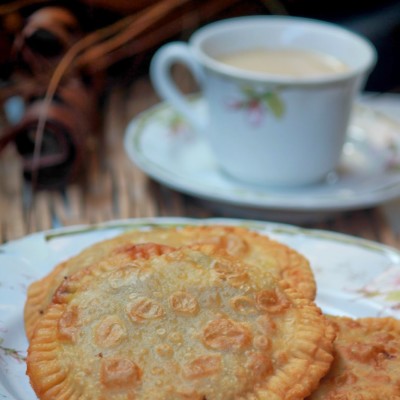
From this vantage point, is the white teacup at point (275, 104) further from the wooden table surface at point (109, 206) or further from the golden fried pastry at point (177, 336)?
the golden fried pastry at point (177, 336)

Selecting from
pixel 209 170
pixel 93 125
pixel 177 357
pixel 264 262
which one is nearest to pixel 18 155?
pixel 93 125

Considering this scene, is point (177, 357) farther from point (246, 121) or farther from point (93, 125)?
point (93, 125)

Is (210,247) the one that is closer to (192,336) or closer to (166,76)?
(192,336)

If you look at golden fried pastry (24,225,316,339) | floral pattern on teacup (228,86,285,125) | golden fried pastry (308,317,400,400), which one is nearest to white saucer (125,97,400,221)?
floral pattern on teacup (228,86,285,125)

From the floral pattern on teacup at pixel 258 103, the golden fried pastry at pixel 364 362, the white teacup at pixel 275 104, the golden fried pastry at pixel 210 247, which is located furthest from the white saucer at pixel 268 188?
the golden fried pastry at pixel 364 362

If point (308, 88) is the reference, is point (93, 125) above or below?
below
